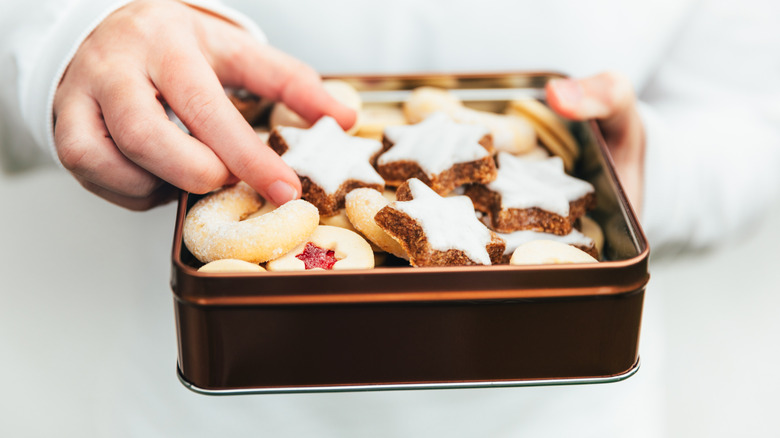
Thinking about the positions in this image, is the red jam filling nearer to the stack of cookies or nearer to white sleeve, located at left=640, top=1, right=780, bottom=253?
the stack of cookies

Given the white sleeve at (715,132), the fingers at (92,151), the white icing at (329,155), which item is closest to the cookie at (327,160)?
the white icing at (329,155)

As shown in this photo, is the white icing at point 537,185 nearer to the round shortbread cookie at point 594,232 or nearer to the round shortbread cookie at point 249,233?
the round shortbread cookie at point 594,232

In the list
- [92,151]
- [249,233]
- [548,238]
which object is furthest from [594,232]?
[92,151]

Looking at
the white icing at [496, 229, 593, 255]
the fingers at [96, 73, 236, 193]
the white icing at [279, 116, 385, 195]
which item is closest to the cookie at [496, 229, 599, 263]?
the white icing at [496, 229, 593, 255]

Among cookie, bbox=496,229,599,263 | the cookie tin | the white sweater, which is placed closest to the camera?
the cookie tin

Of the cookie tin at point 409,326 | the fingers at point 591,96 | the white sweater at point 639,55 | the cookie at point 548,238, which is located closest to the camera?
the cookie tin at point 409,326

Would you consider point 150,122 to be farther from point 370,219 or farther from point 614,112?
point 614,112

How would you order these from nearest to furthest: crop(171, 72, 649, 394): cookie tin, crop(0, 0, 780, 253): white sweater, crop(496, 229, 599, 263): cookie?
1. crop(171, 72, 649, 394): cookie tin
2. crop(496, 229, 599, 263): cookie
3. crop(0, 0, 780, 253): white sweater
